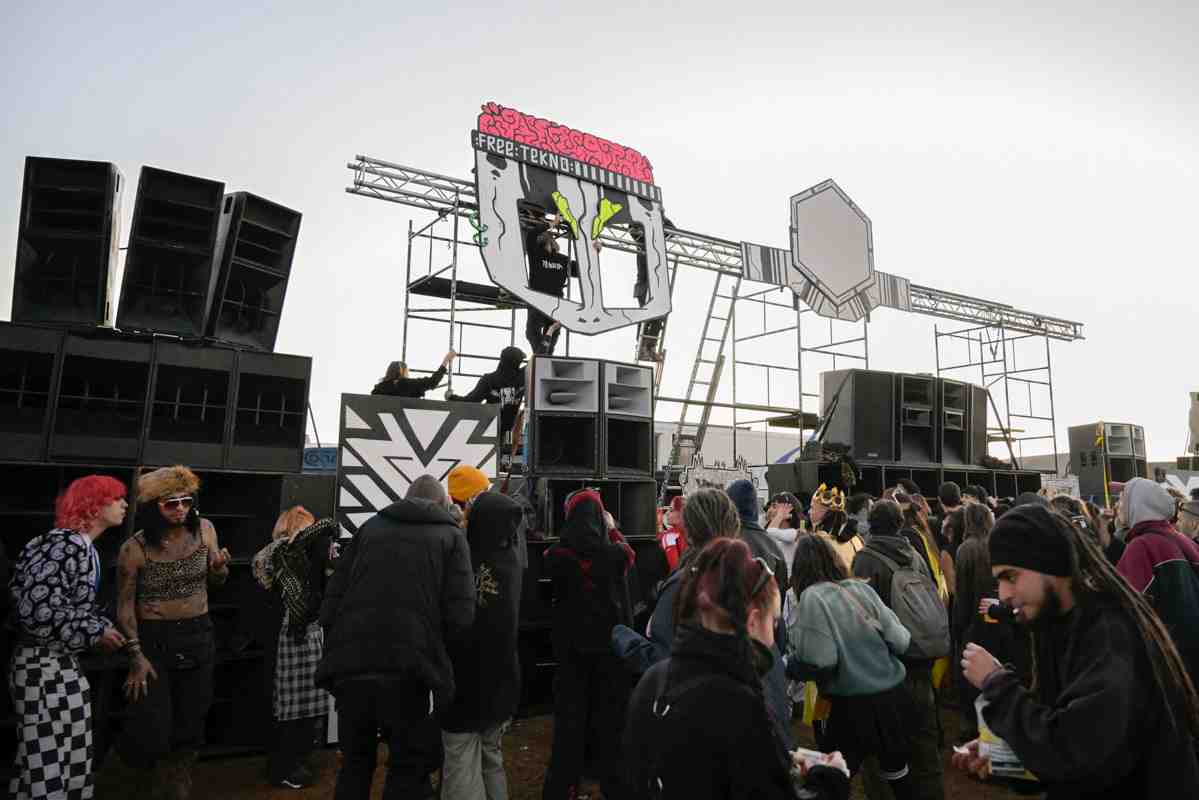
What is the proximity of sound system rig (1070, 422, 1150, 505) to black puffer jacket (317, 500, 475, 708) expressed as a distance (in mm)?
12995

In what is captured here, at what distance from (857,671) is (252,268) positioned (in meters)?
4.34

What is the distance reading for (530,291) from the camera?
315 inches

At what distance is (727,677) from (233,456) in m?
3.99

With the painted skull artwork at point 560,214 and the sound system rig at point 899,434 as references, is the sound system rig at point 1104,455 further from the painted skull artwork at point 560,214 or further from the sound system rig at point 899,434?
the painted skull artwork at point 560,214

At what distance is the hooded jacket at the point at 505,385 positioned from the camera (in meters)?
6.80

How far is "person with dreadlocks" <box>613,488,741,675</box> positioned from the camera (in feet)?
9.19

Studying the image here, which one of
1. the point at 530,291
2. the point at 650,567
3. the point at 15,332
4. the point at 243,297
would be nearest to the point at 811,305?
the point at 530,291

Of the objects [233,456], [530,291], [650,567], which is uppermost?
[530,291]

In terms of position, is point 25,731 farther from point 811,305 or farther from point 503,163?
point 811,305

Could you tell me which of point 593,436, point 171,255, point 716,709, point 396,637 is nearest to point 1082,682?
point 716,709

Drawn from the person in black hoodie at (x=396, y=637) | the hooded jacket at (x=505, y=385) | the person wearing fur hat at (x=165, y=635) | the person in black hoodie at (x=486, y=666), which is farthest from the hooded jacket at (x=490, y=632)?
the hooded jacket at (x=505, y=385)

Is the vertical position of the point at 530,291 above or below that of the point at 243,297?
above

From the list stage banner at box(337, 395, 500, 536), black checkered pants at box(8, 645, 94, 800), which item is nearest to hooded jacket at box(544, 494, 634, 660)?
stage banner at box(337, 395, 500, 536)

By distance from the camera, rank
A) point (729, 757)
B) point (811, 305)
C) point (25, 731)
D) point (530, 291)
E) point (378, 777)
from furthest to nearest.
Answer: point (811, 305), point (530, 291), point (378, 777), point (25, 731), point (729, 757)
